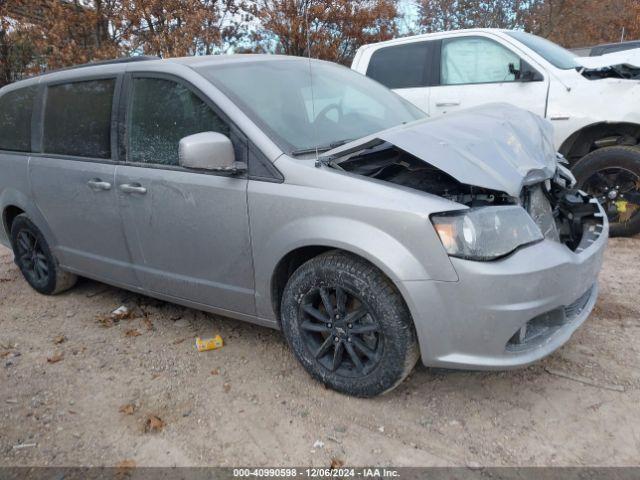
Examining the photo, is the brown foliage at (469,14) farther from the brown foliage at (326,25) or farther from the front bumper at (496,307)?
the front bumper at (496,307)

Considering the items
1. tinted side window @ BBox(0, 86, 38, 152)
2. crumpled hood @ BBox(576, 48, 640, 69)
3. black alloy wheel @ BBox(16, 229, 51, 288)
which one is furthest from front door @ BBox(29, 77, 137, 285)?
crumpled hood @ BBox(576, 48, 640, 69)

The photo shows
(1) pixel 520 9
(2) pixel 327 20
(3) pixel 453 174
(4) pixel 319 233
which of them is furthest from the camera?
(1) pixel 520 9

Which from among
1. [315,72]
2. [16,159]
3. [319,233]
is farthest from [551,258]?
[16,159]

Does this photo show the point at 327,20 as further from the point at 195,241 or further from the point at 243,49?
the point at 195,241

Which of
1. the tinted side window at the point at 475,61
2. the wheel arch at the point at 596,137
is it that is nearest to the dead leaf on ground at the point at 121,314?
the tinted side window at the point at 475,61

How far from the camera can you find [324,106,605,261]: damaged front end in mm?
2383

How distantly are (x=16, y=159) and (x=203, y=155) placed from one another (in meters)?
2.38

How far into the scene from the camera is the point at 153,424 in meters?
2.72

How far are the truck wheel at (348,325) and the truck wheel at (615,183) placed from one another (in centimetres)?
329

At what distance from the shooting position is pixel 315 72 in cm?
368

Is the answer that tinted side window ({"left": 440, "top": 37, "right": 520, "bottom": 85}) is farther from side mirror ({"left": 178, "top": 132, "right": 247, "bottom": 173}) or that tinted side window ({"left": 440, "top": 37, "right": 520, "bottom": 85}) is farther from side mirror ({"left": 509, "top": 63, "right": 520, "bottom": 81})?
side mirror ({"left": 178, "top": 132, "right": 247, "bottom": 173})

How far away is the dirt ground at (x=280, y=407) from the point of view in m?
2.45

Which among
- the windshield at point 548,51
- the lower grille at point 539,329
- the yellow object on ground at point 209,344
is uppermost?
the windshield at point 548,51

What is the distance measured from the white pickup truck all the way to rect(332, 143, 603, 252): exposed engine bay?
177 centimetres
